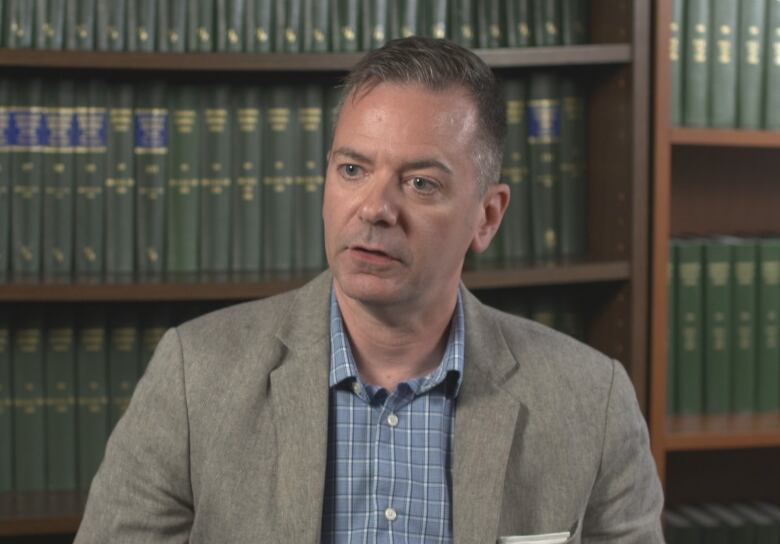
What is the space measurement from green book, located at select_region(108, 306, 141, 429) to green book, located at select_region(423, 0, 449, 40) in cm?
77

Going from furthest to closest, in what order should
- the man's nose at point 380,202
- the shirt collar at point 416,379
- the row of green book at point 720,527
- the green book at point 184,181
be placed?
the row of green book at point 720,527 → the green book at point 184,181 → the shirt collar at point 416,379 → the man's nose at point 380,202

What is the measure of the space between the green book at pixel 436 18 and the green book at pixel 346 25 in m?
0.13

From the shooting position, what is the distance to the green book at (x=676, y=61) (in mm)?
2145

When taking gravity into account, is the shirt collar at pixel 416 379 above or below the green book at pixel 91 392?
above

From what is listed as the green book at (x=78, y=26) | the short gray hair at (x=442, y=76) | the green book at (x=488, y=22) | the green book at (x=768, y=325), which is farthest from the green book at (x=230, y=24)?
the green book at (x=768, y=325)

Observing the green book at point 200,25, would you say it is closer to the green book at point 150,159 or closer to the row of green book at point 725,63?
the green book at point 150,159

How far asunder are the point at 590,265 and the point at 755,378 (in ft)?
1.56

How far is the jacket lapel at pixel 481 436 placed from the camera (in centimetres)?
136

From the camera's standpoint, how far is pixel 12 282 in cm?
195

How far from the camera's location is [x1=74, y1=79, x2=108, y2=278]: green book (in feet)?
6.63

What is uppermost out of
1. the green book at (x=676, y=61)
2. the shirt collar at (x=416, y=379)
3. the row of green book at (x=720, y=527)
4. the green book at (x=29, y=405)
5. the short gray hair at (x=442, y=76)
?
the green book at (x=676, y=61)

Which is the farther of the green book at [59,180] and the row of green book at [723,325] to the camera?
the row of green book at [723,325]

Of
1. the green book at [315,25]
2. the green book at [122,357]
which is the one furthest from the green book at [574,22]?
the green book at [122,357]

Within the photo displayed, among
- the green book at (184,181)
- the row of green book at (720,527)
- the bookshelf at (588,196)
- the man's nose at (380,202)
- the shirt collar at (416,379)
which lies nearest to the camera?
the man's nose at (380,202)
